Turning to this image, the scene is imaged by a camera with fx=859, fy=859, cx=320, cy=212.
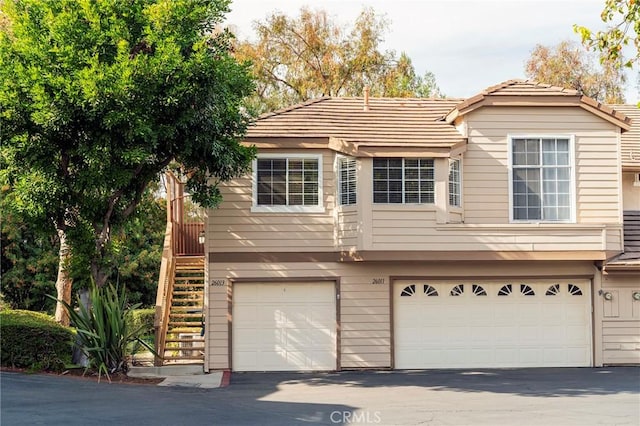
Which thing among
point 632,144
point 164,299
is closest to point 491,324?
point 632,144

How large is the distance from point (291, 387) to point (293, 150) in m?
5.61

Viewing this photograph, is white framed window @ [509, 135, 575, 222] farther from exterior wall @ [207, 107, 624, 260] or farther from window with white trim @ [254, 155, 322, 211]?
window with white trim @ [254, 155, 322, 211]

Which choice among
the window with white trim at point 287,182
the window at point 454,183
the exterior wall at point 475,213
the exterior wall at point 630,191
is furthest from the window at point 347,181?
the exterior wall at point 630,191

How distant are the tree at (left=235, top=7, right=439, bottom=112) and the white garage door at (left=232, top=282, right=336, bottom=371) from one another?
1813cm

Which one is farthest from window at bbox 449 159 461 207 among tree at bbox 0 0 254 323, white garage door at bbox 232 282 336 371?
tree at bbox 0 0 254 323

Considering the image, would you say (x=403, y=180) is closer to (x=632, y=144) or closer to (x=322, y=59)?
(x=632, y=144)

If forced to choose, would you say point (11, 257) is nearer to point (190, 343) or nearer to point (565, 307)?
point (190, 343)

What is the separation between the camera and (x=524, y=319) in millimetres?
19531

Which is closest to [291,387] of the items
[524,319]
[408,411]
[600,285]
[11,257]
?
[408,411]

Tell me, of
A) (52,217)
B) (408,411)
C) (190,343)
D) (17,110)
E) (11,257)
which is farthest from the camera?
(11,257)

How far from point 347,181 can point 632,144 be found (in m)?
8.10

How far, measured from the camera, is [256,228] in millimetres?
19094

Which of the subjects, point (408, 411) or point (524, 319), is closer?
point (408, 411)

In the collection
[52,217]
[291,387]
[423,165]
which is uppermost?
[423,165]
